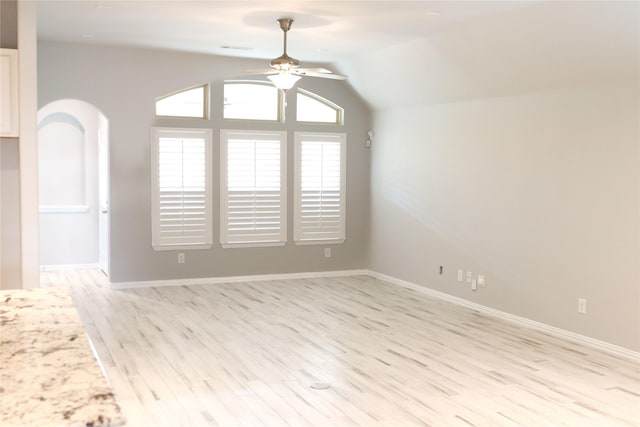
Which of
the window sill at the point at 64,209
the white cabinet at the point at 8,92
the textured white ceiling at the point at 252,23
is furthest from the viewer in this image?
the window sill at the point at 64,209

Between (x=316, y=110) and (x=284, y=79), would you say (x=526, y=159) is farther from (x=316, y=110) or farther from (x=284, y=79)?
(x=316, y=110)

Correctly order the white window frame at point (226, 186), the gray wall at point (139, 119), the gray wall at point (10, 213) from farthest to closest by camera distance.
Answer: the white window frame at point (226, 186)
the gray wall at point (139, 119)
the gray wall at point (10, 213)

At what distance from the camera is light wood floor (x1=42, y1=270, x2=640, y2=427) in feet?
13.6

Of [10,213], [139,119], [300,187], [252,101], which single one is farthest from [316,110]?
[10,213]

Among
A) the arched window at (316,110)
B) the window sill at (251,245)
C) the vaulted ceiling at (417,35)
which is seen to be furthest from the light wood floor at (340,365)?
the arched window at (316,110)

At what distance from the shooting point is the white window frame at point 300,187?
8863 mm

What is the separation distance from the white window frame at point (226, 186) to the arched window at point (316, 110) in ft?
1.45

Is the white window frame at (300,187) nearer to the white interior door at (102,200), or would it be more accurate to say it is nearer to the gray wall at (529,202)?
the gray wall at (529,202)

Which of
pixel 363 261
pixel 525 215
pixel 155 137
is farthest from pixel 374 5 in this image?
pixel 363 261

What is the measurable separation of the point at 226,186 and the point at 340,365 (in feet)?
12.8

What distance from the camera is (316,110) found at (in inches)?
356

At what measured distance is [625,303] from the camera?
5.51m

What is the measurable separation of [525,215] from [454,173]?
123 cm

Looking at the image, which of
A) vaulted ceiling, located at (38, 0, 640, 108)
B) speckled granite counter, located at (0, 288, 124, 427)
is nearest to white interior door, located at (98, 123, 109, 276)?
vaulted ceiling, located at (38, 0, 640, 108)
